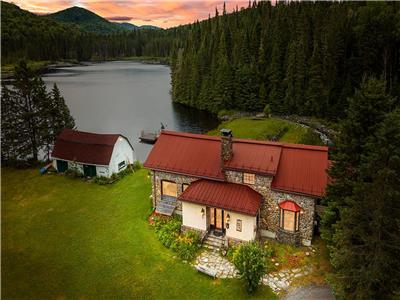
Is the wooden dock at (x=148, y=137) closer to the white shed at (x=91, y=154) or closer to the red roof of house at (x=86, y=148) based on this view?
the white shed at (x=91, y=154)

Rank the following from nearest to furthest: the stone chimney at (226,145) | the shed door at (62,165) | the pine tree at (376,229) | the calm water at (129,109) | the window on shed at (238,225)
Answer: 1. the pine tree at (376,229)
2. the window on shed at (238,225)
3. the stone chimney at (226,145)
4. the shed door at (62,165)
5. the calm water at (129,109)

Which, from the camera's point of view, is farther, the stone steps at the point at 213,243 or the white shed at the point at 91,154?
the white shed at the point at 91,154

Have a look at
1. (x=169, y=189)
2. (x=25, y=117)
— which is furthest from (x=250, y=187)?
(x=25, y=117)

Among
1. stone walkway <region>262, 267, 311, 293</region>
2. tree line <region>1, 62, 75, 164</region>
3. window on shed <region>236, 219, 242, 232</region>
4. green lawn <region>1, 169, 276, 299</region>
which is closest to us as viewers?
green lawn <region>1, 169, 276, 299</region>

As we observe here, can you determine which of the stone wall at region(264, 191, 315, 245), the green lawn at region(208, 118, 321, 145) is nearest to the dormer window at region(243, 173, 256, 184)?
the stone wall at region(264, 191, 315, 245)

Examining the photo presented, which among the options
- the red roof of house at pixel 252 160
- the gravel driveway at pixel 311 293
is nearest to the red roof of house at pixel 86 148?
the red roof of house at pixel 252 160

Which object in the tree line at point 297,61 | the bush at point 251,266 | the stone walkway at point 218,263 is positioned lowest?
the stone walkway at point 218,263

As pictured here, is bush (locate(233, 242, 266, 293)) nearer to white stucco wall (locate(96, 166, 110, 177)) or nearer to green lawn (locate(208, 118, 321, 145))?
white stucco wall (locate(96, 166, 110, 177))
